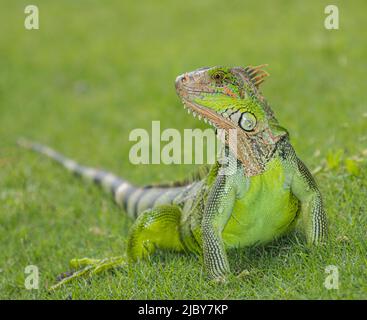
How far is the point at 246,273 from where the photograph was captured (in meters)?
4.50

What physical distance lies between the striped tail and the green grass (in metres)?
0.13

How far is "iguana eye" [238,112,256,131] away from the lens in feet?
14.3

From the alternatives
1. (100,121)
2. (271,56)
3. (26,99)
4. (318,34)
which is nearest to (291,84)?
(271,56)

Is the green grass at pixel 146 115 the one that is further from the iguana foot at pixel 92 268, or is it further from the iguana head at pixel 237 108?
the iguana head at pixel 237 108

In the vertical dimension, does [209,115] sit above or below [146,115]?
below

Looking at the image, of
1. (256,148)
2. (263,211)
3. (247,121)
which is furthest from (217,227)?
(247,121)

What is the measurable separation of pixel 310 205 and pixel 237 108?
808 millimetres

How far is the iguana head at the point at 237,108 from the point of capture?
4.33m

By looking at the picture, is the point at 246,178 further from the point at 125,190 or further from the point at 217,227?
the point at 125,190

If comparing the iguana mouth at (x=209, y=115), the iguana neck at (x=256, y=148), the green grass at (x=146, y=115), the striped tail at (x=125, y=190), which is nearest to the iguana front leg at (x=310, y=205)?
the green grass at (x=146, y=115)

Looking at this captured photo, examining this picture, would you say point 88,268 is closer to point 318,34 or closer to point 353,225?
point 353,225

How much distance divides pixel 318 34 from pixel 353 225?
6.94 meters

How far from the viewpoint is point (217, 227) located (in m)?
4.47

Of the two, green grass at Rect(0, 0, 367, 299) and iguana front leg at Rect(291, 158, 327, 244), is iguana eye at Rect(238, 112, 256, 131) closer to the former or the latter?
iguana front leg at Rect(291, 158, 327, 244)
